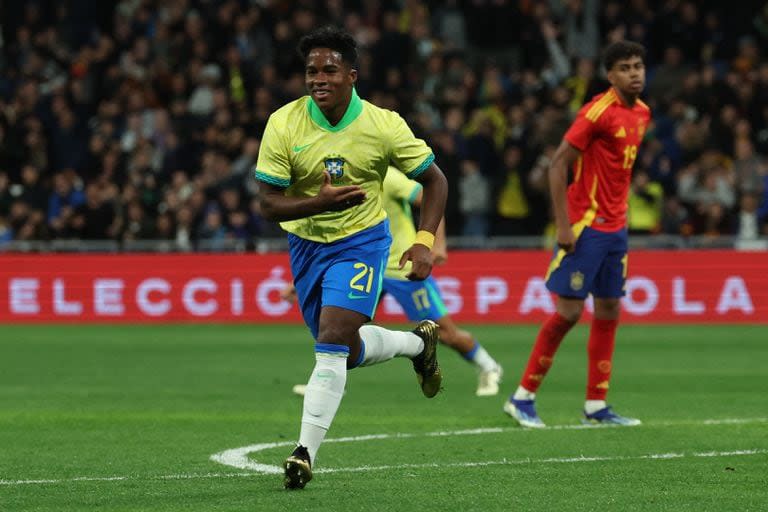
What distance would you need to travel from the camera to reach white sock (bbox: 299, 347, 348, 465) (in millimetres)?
7652

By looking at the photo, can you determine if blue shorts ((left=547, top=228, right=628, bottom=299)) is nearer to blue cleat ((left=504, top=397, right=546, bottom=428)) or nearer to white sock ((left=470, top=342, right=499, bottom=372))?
blue cleat ((left=504, top=397, right=546, bottom=428))

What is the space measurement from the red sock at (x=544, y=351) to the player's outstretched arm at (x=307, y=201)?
10.5 feet

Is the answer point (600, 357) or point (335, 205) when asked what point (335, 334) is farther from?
point (600, 357)

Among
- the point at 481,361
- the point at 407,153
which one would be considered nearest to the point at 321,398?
the point at 407,153

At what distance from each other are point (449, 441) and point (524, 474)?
5.08ft

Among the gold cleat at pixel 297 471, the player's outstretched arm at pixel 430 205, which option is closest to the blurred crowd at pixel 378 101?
the player's outstretched arm at pixel 430 205

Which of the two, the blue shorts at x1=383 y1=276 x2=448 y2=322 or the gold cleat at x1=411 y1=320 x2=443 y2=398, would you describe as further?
the blue shorts at x1=383 y1=276 x2=448 y2=322

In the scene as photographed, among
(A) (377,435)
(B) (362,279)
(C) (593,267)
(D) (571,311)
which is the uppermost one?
(B) (362,279)

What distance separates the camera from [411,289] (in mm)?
12648

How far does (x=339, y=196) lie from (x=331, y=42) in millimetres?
849

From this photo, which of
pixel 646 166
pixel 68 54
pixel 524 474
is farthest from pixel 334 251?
pixel 68 54

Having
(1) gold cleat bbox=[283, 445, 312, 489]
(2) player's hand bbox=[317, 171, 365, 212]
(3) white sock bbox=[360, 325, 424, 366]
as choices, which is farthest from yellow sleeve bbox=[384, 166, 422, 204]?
(1) gold cleat bbox=[283, 445, 312, 489]

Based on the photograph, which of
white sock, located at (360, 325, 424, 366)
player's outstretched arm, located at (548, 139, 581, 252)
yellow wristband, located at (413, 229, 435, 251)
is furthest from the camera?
player's outstretched arm, located at (548, 139, 581, 252)

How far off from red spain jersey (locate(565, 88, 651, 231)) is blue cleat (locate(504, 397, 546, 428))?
1260 mm
